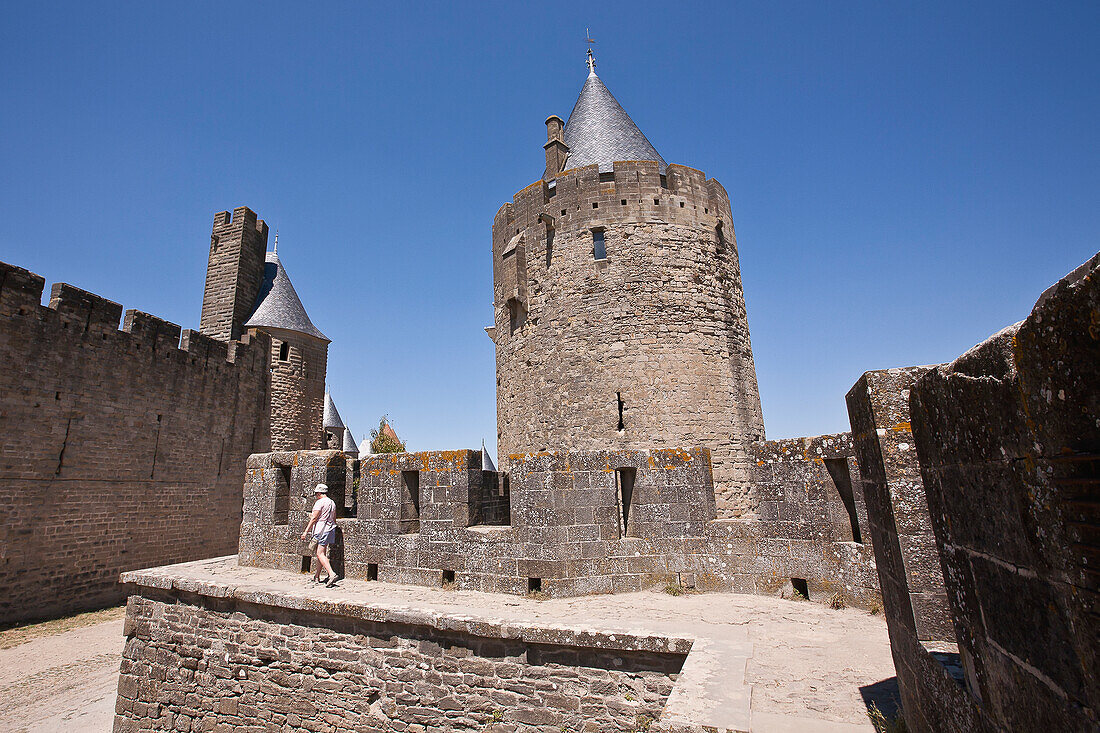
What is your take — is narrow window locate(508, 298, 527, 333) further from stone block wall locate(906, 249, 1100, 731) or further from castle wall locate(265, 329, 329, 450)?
castle wall locate(265, 329, 329, 450)

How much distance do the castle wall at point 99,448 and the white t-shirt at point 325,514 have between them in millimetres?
7978

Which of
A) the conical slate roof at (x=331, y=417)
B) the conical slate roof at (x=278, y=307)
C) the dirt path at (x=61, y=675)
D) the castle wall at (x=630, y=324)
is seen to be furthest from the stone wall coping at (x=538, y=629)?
the conical slate roof at (x=331, y=417)

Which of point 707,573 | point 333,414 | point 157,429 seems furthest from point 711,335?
point 333,414

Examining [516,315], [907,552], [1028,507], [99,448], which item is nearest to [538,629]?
[907,552]

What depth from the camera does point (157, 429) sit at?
12.8 metres

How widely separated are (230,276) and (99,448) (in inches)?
301

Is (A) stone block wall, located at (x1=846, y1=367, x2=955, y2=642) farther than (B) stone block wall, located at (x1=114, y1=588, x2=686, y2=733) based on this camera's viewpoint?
No

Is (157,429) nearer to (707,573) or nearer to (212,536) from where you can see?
(212,536)

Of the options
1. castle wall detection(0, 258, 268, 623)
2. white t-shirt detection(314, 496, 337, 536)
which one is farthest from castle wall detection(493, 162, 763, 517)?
castle wall detection(0, 258, 268, 623)

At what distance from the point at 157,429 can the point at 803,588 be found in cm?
1428

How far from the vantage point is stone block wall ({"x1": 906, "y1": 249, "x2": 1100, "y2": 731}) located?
107cm

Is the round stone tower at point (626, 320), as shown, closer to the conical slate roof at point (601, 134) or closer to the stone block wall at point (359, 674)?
the conical slate roof at point (601, 134)

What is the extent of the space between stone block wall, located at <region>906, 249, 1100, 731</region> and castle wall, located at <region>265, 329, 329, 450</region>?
17.8 metres

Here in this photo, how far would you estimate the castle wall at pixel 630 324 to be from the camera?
9.63m
